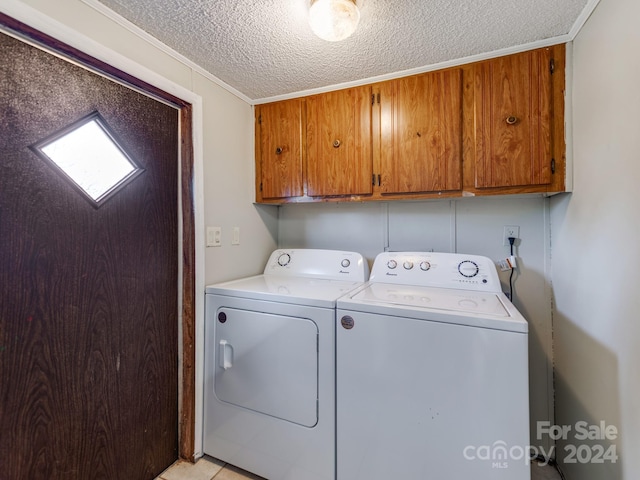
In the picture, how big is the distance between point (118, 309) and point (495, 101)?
2.10 meters

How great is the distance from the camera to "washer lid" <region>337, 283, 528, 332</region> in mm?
1045

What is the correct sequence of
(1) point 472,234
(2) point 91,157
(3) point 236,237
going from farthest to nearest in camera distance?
1. (3) point 236,237
2. (1) point 472,234
3. (2) point 91,157

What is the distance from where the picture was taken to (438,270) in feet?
5.32

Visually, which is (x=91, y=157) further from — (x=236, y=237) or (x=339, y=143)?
(x=339, y=143)

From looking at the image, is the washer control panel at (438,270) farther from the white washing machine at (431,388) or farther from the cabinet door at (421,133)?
the cabinet door at (421,133)

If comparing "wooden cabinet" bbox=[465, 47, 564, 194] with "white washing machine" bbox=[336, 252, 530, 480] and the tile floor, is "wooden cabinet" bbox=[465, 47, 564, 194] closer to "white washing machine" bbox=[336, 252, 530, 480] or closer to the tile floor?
"white washing machine" bbox=[336, 252, 530, 480]

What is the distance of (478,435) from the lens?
1.05m

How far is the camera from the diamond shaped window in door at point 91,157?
1.09 metres

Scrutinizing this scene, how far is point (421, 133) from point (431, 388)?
1.28 meters

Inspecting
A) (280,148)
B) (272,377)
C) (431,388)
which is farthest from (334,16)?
(272,377)

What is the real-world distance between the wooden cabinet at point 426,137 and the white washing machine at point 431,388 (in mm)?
654

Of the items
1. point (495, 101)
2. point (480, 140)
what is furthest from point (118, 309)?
point (495, 101)

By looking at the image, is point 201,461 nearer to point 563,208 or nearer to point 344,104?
point 344,104

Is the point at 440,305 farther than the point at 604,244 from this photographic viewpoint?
Yes
